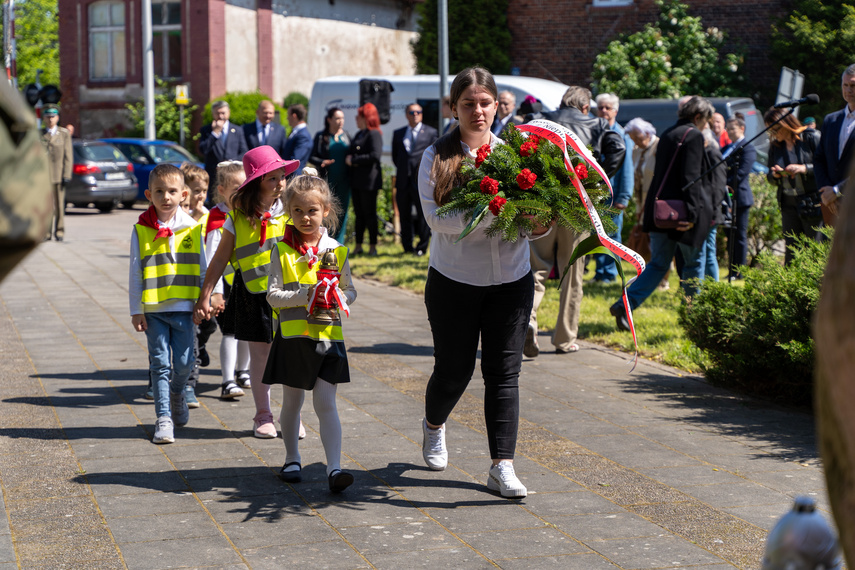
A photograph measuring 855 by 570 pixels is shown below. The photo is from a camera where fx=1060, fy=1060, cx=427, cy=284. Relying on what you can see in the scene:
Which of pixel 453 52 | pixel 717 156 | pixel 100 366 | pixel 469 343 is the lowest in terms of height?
pixel 100 366

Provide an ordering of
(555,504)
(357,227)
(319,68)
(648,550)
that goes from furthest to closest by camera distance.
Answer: (319,68), (357,227), (555,504), (648,550)

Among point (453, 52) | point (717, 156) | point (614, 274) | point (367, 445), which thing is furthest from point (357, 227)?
point (453, 52)

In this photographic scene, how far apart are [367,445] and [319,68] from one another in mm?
31389

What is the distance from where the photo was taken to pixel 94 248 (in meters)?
16.7

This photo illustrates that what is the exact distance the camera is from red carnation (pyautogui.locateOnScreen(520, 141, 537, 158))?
480cm

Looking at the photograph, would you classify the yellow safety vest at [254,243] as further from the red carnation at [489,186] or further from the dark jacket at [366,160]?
the dark jacket at [366,160]

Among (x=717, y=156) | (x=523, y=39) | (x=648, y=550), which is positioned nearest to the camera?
(x=648, y=550)

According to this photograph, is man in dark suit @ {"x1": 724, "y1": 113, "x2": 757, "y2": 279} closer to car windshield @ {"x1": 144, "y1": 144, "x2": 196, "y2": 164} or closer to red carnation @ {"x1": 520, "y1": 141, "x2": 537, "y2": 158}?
red carnation @ {"x1": 520, "y1": 141, "x2": 537, "y2": 158}

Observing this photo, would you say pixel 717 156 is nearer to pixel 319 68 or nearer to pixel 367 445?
pixel 367 445

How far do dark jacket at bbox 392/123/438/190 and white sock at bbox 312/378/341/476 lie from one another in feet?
30.6

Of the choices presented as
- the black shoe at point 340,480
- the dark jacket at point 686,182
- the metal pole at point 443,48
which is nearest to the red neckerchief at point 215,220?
the black shoe at point 340,480

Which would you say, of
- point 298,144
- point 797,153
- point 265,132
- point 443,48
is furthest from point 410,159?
point 797,153

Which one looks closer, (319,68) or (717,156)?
(717,156)

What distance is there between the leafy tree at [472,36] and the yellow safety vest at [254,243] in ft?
74.7
